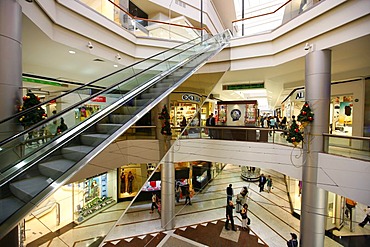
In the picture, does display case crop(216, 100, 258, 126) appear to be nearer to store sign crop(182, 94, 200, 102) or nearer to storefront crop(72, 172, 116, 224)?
store sign crop(182, 94, 200, 102)

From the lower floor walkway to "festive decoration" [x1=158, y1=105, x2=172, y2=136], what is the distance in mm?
2078

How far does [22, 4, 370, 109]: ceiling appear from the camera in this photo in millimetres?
4906

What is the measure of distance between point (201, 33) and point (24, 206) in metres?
10.0

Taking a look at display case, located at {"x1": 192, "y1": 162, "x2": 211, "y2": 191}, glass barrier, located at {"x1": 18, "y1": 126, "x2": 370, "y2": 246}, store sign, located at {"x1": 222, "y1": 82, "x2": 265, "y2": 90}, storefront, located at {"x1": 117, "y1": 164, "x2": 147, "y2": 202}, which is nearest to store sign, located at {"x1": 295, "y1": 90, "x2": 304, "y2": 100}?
store sign, located at {"x1": 222, "y1": 82, "x2": 265, "y2": 90}

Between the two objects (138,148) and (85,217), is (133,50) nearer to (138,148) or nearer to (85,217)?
(138,148)

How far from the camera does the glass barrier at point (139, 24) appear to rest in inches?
249

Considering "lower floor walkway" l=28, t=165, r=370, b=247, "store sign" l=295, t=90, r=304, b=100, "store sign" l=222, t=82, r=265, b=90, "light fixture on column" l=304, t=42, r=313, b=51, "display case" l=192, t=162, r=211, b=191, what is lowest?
"lower floor walkway" l=28, t=165, r=370, b=247

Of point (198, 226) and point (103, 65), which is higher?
point (103, 65)

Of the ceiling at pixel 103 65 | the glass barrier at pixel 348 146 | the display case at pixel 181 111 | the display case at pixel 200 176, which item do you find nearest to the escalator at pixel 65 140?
the display case at pixel 181 111

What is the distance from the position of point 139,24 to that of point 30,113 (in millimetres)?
6213

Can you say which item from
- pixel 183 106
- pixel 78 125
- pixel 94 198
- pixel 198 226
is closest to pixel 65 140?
pixel 78 125

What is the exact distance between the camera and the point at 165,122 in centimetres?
519

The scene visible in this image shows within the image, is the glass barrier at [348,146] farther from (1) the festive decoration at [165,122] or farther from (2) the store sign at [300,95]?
(2) the store sign at [300,95]

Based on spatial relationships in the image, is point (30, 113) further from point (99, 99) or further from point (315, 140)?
point (315, 140)
